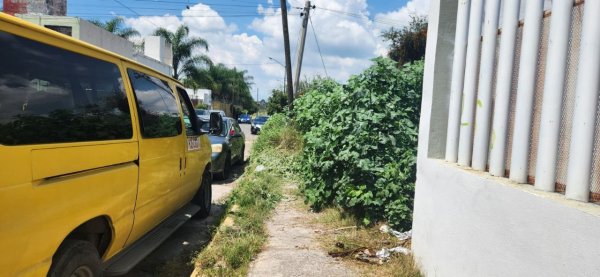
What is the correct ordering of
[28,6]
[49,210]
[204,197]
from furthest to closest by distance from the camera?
1. [28,6]
2. [204,197]
3. [49,210]

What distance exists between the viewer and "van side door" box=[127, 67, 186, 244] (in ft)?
13.2

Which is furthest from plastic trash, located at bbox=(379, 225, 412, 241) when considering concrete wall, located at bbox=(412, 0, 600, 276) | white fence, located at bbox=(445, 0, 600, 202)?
white fence, located at bbox=(445, 0, 600, 202)

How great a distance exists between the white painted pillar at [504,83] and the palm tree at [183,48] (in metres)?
36.7

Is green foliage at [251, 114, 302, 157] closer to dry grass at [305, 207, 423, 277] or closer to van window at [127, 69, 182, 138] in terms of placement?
dry grass at [305, 207, 423, 277]

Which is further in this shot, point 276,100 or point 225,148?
point 276,100

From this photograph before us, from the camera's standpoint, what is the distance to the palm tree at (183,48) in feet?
124

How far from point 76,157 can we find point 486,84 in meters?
2.86

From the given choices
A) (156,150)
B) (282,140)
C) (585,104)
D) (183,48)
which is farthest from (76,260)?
(183,48)

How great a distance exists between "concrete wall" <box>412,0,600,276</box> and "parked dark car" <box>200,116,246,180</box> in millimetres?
5338

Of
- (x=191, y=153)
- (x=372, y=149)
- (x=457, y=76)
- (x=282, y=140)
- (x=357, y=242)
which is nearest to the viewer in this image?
(x=457, y=76)

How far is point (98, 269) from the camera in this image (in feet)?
10.6

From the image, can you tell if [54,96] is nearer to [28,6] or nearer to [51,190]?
[51,190]

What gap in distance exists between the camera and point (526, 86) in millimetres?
2703

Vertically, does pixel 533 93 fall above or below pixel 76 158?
above
